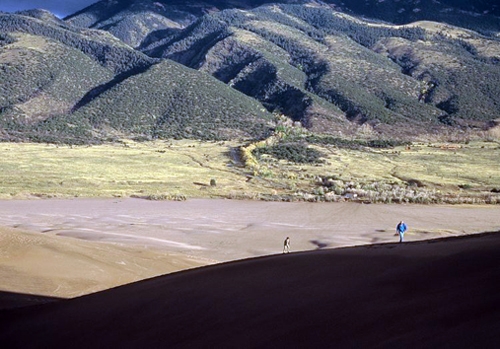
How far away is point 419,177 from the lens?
5234 cm

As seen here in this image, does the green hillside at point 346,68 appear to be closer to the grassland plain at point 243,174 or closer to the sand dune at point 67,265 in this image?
the grassland plain at point 243,174

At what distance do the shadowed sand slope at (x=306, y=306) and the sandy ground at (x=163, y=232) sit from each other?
11.2ft

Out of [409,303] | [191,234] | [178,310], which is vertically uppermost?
[409,303]

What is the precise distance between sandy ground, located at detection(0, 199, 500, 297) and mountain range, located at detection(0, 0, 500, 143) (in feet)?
162

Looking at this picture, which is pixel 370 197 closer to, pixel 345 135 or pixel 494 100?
pixel 345 135

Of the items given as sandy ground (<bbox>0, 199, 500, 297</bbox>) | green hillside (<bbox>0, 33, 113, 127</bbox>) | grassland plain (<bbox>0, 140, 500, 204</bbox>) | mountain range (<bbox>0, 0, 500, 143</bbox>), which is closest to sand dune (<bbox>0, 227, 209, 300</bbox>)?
sandy ground (<bbox>0, 199, 500, 297</bbox>)

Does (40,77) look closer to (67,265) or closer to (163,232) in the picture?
(163,232)

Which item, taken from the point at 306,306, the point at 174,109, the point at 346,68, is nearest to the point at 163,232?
the point at 306,306

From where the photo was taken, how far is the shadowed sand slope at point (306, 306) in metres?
5.36

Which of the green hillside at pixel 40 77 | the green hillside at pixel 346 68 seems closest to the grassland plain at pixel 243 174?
the green hillside at pixel 40 77

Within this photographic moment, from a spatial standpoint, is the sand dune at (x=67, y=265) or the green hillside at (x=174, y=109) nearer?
the sand dune at (x=67, y=265)

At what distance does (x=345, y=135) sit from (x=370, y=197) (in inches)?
2139

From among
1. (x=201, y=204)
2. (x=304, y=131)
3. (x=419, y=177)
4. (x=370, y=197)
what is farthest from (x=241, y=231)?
(x=304, y=131)

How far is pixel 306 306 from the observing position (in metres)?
6.96
